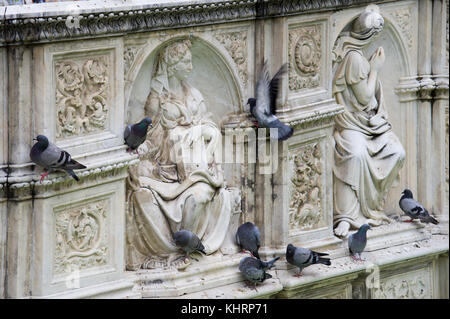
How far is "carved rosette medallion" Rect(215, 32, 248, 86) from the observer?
12.8m

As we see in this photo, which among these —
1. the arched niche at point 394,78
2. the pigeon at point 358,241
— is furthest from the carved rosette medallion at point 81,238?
the arched niche at point 394,78

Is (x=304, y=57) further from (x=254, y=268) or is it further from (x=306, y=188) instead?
(x=254, y=268)

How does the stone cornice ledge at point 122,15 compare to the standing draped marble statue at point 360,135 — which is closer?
the stone cornice ledge at point 122,15

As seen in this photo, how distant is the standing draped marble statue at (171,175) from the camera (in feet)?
40.3

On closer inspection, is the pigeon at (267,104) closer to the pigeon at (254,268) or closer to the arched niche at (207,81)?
the arched niche at (207,81)

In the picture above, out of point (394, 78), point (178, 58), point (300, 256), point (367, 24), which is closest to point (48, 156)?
point (178, 58)

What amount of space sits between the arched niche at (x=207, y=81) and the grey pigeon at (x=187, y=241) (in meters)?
0.87

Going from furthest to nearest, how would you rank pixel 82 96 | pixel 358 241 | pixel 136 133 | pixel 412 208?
1. pixel 412 208
2. pixel 358 241
3. pixel 136 133
4. pixel 82 96

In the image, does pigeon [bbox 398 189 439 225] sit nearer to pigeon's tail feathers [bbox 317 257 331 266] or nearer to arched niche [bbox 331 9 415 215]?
arched niche [bbox 331 9 415 215]

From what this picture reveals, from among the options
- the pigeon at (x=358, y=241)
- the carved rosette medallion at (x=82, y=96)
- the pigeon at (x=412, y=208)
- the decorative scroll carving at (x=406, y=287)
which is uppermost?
the carved rosette medallion at (x=82, y=96)

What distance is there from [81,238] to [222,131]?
1.68 metres

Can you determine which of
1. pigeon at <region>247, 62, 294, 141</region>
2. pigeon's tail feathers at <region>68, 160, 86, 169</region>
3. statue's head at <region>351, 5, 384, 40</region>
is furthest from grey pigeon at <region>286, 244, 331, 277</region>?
pigeon's tail feathers at <region>68, 160, 86, 169</region>

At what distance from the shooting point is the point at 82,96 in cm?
1169

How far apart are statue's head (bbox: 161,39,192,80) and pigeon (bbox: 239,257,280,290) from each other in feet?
4.77
